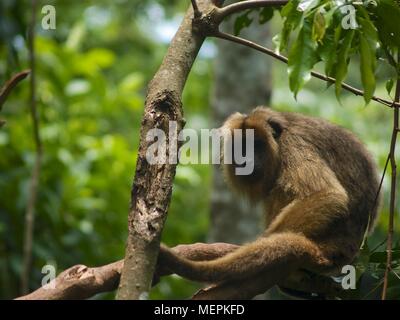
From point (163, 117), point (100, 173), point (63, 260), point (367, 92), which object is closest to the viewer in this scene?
point (367, 92)

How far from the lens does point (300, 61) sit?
10.1 ft

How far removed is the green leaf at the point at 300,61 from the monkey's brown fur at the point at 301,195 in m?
1.35

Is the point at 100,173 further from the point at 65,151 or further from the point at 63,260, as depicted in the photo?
the point at 63,260

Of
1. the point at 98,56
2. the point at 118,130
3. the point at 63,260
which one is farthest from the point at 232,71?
the point at 118,130

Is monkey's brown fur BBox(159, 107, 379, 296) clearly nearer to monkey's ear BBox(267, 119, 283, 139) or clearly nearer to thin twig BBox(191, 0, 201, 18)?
monkey's ear BBox(267, 119, 283, 139)

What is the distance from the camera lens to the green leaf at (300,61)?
307 centimetres

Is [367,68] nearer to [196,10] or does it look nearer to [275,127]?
[196,10]

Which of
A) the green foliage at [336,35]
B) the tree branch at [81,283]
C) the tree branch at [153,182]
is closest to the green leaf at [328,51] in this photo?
the green foliage at [336,35]

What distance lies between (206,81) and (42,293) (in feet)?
30.1

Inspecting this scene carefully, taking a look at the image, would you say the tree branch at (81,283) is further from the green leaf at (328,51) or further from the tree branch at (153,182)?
the green leaf at (328,51)

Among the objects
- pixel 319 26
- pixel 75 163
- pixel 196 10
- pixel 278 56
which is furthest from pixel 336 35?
pixel 75 163

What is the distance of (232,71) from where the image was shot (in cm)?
798

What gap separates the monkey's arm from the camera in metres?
3.85
